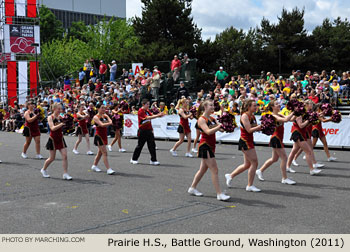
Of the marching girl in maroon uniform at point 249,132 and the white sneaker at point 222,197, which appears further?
the marching girl in maroon uniform at point 249,132

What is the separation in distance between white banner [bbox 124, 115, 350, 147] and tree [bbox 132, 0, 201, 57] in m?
20.2

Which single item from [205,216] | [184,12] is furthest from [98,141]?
[184,12]

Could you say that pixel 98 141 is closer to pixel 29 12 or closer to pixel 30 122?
pixel 30 122

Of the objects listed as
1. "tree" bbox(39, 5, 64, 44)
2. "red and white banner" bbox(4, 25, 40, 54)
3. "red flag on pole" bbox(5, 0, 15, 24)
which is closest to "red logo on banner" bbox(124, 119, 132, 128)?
"red and white banner" bbox(4, 25, 40, 54)

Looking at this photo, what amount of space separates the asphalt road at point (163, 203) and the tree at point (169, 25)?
30.8 m

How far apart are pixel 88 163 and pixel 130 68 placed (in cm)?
1785

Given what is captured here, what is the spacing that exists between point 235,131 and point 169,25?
25860 millimetres

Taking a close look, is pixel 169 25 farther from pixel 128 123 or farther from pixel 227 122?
pixel 227 122

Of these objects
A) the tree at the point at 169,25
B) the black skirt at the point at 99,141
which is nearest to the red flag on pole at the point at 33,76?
the tree at the point at 169,25

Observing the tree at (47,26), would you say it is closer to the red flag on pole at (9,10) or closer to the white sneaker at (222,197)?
the red flag on pole at (9,10)

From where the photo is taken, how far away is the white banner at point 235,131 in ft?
48.3

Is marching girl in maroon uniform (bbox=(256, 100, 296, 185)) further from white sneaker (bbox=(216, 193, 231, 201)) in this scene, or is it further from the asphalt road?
white sneaker (bbox=(216, 193, 231, 201))

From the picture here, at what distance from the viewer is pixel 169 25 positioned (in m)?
40.7

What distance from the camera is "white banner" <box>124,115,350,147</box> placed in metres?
14.7
